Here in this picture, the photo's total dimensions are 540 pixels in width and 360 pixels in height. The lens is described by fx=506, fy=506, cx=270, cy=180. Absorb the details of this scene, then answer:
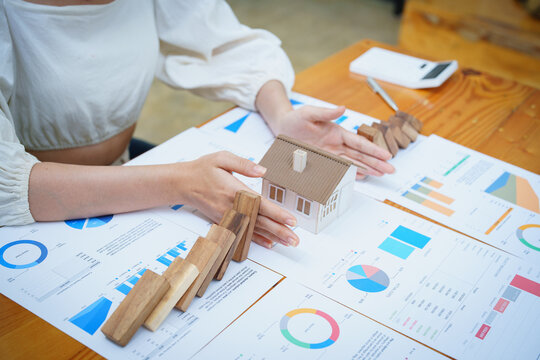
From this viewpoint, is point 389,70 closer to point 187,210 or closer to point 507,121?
point 507,121

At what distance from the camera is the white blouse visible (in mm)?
835

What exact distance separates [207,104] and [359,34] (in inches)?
49.1

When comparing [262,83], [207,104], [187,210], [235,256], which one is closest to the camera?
[235,256]

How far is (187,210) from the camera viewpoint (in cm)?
83

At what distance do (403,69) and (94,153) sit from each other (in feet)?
2.58

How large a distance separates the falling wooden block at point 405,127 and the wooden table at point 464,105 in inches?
2.5

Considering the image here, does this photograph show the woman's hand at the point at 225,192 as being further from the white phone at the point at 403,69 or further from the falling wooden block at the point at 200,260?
the white phone at the point at 403,69

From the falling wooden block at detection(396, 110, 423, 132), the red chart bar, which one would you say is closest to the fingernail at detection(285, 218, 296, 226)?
the red chart bar

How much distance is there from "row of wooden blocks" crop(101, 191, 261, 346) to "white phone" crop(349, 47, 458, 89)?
691mm

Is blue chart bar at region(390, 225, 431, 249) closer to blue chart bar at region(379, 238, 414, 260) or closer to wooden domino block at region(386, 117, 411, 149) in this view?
blue chart bar at region(379, 238, 414, 260)

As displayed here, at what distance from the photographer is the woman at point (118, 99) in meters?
0.76

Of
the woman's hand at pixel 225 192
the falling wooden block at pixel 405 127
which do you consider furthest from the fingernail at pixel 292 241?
the falling wooden block at pixel 405 127

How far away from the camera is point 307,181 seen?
0.77m

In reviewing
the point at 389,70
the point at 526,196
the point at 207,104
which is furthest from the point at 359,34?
the point at 526,196
